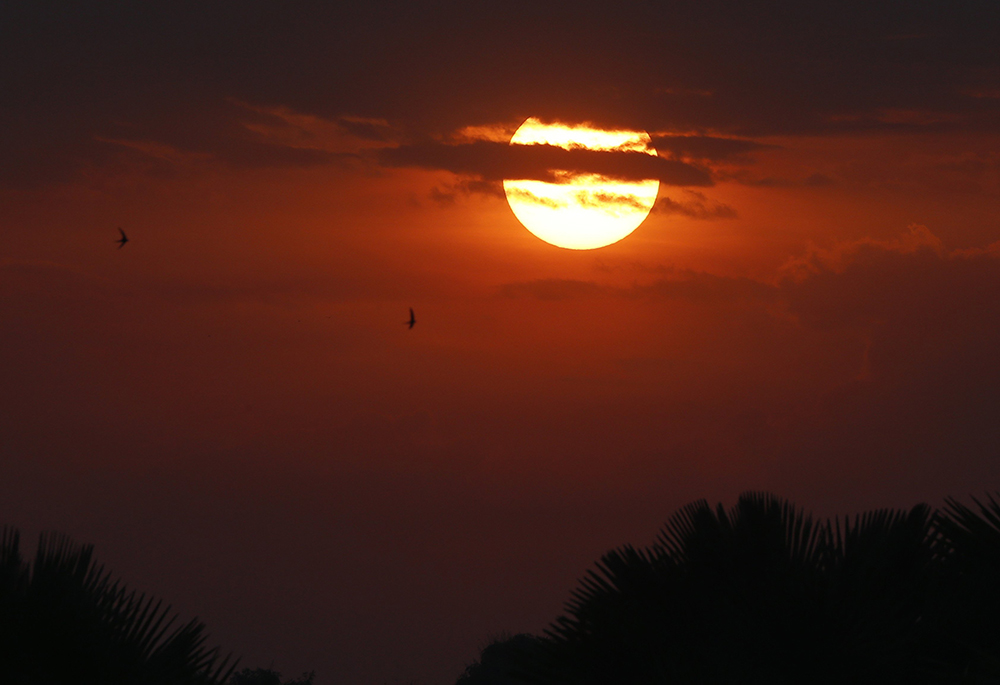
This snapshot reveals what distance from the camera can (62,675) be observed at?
1128cm

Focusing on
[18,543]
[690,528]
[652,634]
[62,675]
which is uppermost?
[690,528]

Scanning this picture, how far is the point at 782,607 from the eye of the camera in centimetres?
1244

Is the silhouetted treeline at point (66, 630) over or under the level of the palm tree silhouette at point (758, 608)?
under

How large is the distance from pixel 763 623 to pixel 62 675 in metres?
7.17

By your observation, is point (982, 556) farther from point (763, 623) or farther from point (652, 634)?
point (652, 634)

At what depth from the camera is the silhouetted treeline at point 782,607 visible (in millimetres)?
11773

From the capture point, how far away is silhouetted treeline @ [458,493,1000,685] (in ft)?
38.6

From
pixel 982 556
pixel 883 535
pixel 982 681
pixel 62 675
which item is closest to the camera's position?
pixel 982 681

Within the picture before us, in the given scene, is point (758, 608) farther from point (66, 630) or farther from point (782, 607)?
point (66, 630)

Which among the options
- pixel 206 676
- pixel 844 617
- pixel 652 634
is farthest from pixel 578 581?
pixel 206 676

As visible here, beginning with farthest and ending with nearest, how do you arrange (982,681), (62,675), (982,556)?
(982,556) → (62,675) → (982,681)

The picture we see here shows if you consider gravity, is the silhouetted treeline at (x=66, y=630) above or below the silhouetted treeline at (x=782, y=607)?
below

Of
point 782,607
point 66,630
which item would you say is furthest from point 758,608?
point 66,630

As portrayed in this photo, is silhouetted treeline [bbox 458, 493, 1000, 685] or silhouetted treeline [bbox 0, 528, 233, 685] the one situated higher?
silhouetted treeline [bbox 458, 493, 1000, 685]
